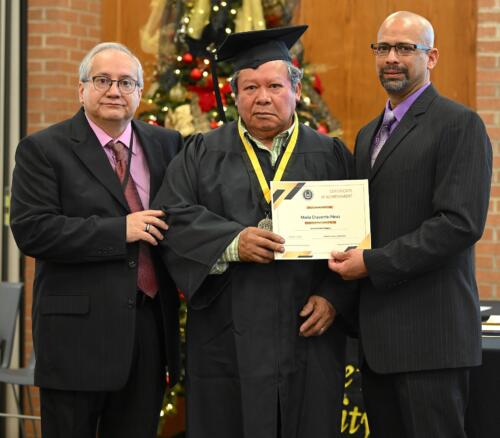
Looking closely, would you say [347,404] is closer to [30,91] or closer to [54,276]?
[54,276]

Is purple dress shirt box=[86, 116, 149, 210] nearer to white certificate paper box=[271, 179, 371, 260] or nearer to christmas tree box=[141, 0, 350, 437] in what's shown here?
white certificate paper box=[271, 179, 371, 260]

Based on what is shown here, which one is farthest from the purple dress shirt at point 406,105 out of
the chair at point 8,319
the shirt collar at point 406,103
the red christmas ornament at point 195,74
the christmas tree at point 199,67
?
the chair at point 8,319

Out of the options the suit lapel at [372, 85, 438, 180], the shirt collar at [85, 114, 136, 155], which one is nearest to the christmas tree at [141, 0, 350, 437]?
the shirt collar at [85, 114, 136, 155]

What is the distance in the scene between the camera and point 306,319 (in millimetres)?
3605

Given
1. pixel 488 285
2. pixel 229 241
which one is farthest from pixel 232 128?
pixel 488 285

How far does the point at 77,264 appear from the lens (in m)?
3.74

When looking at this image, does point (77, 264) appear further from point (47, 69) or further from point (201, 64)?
point (47, 69)

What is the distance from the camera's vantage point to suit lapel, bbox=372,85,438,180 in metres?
3.52

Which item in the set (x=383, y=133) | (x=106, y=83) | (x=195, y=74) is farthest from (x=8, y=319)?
(x=383, y=133)

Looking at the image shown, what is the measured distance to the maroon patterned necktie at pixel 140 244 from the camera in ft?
12.4

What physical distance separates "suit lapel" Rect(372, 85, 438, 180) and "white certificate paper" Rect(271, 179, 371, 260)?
12cm

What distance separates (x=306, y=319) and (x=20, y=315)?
3.48 meters

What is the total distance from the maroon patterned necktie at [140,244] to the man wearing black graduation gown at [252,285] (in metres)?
0.12

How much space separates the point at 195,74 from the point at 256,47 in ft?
7.35
